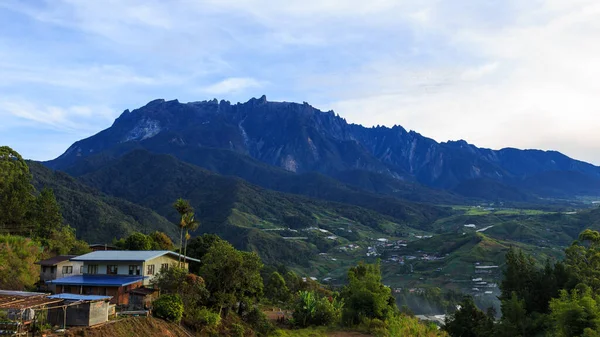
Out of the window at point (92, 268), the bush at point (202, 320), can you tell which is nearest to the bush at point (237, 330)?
the bush at point (202, 320)

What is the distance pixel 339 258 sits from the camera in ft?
534

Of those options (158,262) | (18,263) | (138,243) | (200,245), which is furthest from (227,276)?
(138,243)

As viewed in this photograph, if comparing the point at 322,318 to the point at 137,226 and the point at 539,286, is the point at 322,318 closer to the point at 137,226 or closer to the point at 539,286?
the point at 539,286

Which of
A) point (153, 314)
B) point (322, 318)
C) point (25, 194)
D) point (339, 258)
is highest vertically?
point (25, 194)

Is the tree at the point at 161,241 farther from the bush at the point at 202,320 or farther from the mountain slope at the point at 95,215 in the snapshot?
the mountain slope at the point at 95,215

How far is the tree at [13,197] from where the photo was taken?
54.3 meters

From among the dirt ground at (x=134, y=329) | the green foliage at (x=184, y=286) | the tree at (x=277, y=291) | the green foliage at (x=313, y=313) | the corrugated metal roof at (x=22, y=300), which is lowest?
the tree at (x=277, y=291)

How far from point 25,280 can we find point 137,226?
11491cm

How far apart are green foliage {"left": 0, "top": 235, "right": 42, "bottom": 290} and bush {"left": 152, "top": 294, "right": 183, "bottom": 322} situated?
1469 cm

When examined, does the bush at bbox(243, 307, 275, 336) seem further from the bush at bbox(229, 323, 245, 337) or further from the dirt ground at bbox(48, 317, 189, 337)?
the dirt ground at bbox(48, 317, 189, 337)

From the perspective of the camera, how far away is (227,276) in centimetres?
3722

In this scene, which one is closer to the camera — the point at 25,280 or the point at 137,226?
the point at 25,280

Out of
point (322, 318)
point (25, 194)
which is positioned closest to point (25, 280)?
point (25, 194)

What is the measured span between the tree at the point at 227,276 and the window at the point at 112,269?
732cm
